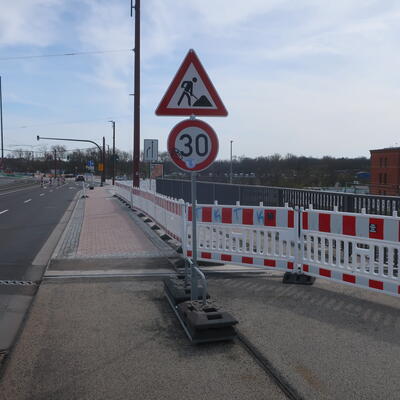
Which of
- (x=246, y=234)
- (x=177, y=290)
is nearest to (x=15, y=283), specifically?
(x=177, y=290)

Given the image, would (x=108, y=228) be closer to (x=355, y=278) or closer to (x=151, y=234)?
(x=151, y=234)

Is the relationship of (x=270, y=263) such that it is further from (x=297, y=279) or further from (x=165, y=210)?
(x=165, y=210)

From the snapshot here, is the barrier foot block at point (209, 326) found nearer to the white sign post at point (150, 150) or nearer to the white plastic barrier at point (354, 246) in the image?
the white plastic barrier at point (354, 246)

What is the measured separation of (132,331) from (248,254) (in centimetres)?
334

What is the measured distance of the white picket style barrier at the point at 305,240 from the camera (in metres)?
6.23

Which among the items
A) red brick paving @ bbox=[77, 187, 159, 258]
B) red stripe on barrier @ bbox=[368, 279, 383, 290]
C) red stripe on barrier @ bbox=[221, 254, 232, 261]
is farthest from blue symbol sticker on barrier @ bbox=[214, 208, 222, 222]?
red stripe on barrier @ bbox=[368, 279, 383, 290]

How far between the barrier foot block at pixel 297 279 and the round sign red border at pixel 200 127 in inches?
106

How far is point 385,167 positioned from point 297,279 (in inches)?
2158

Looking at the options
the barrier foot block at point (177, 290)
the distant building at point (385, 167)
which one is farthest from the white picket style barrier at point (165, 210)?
the distant building at point (385, 167)

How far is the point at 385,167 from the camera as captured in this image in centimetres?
5769

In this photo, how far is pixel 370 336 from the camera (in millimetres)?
4840

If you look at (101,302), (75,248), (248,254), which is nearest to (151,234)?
(75,248)

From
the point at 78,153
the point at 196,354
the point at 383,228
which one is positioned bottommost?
the point at 196,354

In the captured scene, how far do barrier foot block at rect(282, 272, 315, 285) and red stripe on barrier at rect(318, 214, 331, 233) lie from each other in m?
0.76
